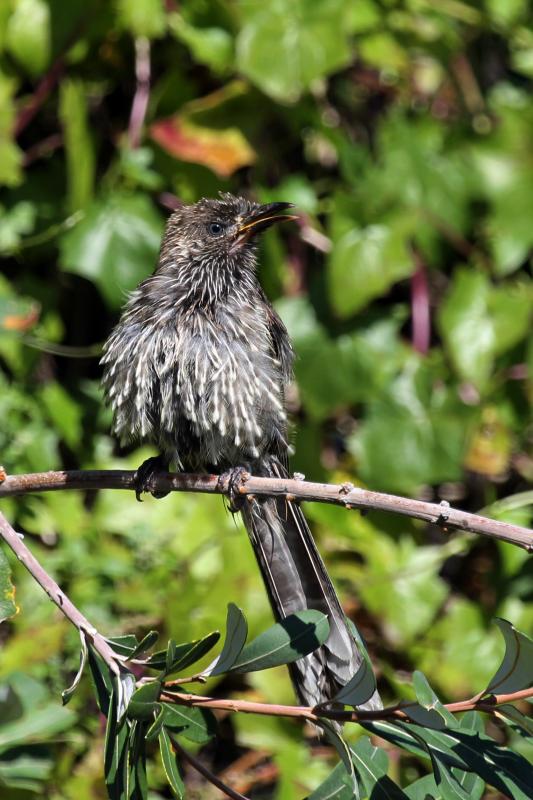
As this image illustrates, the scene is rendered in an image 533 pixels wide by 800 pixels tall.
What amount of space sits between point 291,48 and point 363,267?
37.6 inches

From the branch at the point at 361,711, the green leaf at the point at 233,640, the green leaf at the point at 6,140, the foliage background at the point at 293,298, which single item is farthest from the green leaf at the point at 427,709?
the green leaf at the point at 6,140

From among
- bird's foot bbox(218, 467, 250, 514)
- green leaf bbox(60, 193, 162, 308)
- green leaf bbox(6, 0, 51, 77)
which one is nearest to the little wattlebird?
bird's foot bbox(218, 467, 250, 514)

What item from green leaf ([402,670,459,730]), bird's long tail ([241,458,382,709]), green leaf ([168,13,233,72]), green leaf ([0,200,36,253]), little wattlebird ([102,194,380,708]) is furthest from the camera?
green leaf ([0,200,36,253])

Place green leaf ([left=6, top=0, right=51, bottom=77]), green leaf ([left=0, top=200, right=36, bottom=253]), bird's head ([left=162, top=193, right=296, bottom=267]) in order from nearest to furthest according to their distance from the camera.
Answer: bird's head ([left=162, top=193, right=296, bottom=267]), green leaf ([left=6, top=0, right=51, bottom=77]), green leaf ([left=0, top=200, right=36, bottom=253])

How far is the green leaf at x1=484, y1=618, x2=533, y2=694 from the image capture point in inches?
88.6

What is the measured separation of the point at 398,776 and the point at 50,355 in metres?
2.35

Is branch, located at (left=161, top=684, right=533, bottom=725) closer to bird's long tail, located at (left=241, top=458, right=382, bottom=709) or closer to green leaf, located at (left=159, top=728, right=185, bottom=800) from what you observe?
green leaf, located at (left=159, top=728, right=185, bottom=800)

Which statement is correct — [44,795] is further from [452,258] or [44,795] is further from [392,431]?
[452,258]

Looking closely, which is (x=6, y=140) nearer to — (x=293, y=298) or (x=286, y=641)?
(x=293, y=298)

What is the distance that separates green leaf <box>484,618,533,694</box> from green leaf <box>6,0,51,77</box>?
320 cm

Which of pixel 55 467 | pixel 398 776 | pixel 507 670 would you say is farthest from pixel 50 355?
pixel 507 670

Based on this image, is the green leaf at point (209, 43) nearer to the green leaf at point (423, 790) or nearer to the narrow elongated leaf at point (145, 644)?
the narrow elongated leaf at point (145, 644)

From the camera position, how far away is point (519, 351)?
4746 millimetres

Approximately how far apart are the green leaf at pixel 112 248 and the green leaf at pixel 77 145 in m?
0.10
